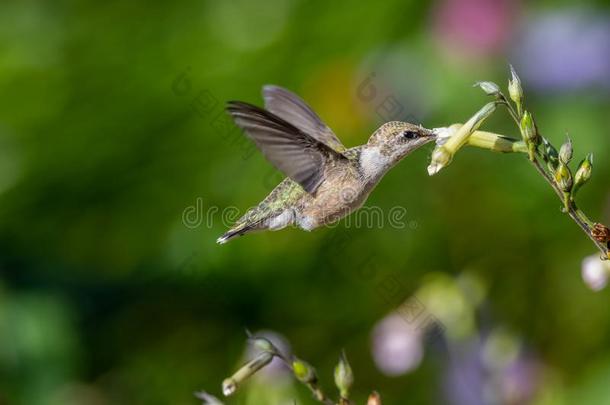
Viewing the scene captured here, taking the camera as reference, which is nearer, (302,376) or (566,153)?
(566,153)

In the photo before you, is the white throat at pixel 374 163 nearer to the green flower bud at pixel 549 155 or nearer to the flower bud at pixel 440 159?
the flower bud at pixel 440 159

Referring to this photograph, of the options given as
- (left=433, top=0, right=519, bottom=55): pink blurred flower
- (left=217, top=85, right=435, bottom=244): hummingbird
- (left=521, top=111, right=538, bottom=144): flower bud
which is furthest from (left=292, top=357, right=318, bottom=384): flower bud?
(left=433, top=0, right=519, bottom=55): pink blurred flower

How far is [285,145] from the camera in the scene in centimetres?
158

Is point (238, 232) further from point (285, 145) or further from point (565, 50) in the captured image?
point (565, 50)

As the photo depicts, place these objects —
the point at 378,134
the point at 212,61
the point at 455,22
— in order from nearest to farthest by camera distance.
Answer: the point at 378,134 < the point at 455,22 < the point at 212,61

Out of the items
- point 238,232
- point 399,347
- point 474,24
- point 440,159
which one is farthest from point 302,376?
point 474,24

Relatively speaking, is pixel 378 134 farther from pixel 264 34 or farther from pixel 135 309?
pixel 264 34

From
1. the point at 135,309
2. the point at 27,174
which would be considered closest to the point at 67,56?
the point at 27,174

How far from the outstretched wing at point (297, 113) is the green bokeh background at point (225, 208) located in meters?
1.61

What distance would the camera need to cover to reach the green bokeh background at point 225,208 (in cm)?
360

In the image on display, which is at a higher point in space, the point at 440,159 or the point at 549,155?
the point at 440,159

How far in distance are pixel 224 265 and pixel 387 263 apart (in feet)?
2.58

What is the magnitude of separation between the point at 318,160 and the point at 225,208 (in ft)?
7.64

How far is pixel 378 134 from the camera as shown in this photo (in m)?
1.67
